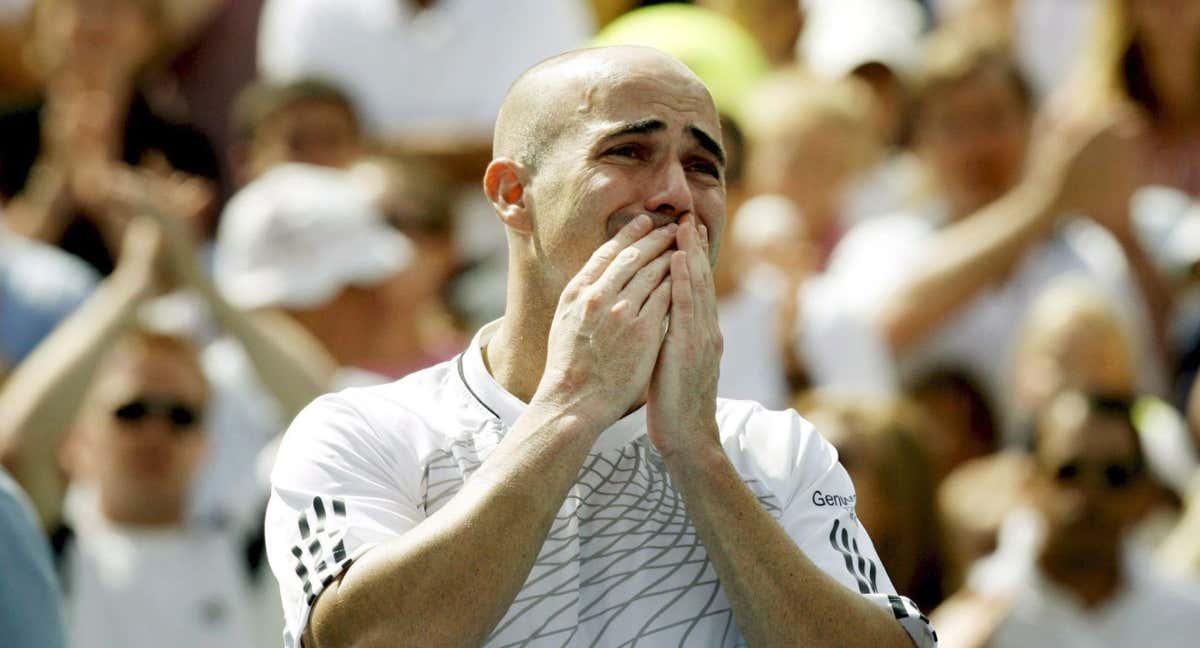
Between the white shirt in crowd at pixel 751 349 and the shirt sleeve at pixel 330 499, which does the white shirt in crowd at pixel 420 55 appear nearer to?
the white shirt in crowd at pixel 751 349

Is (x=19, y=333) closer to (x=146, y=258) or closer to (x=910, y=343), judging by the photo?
(x=146, y=258)

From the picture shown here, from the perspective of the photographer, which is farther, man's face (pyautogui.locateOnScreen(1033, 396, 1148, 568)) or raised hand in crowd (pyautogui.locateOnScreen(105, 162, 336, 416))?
raised hand in crowd (pyautogui.locateOnScreen(105, 162, 336, 416))

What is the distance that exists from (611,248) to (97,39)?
5.30 metres

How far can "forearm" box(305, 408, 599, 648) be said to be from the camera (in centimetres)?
343

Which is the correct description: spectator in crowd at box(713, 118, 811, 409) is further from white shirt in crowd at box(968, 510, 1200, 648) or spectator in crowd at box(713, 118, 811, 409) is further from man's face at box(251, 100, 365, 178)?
man's face at box(251, 100, 365, 178)

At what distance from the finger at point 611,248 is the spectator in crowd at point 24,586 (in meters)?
1.58

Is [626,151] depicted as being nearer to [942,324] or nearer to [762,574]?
[762,574]

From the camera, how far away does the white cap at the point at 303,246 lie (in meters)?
7.79

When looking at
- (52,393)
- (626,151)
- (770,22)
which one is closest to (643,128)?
(626,151)

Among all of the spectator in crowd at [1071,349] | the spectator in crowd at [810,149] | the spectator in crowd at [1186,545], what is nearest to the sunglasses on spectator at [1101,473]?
the spectator in crowd at [1186,545]

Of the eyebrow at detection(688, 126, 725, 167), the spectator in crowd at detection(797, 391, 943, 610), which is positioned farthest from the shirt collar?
the spectator in crowd at detection(797, 391, 943, 610)

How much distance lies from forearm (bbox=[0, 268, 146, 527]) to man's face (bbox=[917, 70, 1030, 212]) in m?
2.97

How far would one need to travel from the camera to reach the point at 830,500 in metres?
3.89

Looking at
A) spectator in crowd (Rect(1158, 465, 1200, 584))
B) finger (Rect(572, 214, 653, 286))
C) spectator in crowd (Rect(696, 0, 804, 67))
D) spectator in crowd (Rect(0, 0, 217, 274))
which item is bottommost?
spectator in crowd (Rect(1158, 465, 1200, 584))
